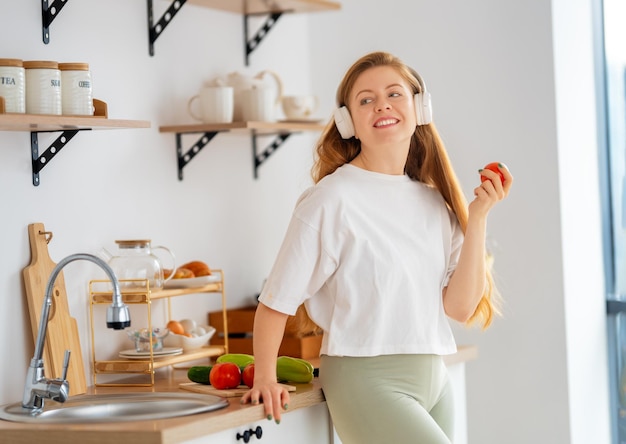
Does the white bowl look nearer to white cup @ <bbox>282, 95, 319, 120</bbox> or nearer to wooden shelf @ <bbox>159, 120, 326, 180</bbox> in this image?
wooden shelf @ <bbox>159, 120, 326, 180</bbox>

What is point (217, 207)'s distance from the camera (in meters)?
2.93

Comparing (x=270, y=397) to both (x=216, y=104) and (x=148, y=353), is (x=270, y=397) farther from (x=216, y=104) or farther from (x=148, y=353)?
(x=216, y=104)

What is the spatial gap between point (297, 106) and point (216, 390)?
105 centimetres

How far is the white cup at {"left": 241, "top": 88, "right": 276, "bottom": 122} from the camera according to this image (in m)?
2.80

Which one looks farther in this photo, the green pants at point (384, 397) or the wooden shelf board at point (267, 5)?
the wooden shelf board at point (267, 5)

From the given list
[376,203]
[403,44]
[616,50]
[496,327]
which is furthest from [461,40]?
[376,203]

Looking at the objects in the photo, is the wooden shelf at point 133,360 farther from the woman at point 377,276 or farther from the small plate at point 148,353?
the woman at point 377,276

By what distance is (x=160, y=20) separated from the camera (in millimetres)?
2699

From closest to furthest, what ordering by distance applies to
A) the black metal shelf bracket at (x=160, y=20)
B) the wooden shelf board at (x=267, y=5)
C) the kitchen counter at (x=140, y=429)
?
the kitchen counter at (x=140, y=429)
the black metal shelf bracket at (x=160, y=20)
the wooden shelf board at (x=267, y=5)

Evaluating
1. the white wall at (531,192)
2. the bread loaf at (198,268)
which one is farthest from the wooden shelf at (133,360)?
the white wall at (531,192)

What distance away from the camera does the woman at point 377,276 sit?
2.13 meters

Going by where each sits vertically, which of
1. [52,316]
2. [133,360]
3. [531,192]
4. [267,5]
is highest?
[267,5]

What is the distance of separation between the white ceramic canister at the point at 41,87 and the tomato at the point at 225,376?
66cm

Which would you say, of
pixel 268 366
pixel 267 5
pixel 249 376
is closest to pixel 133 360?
pixel 249 376
